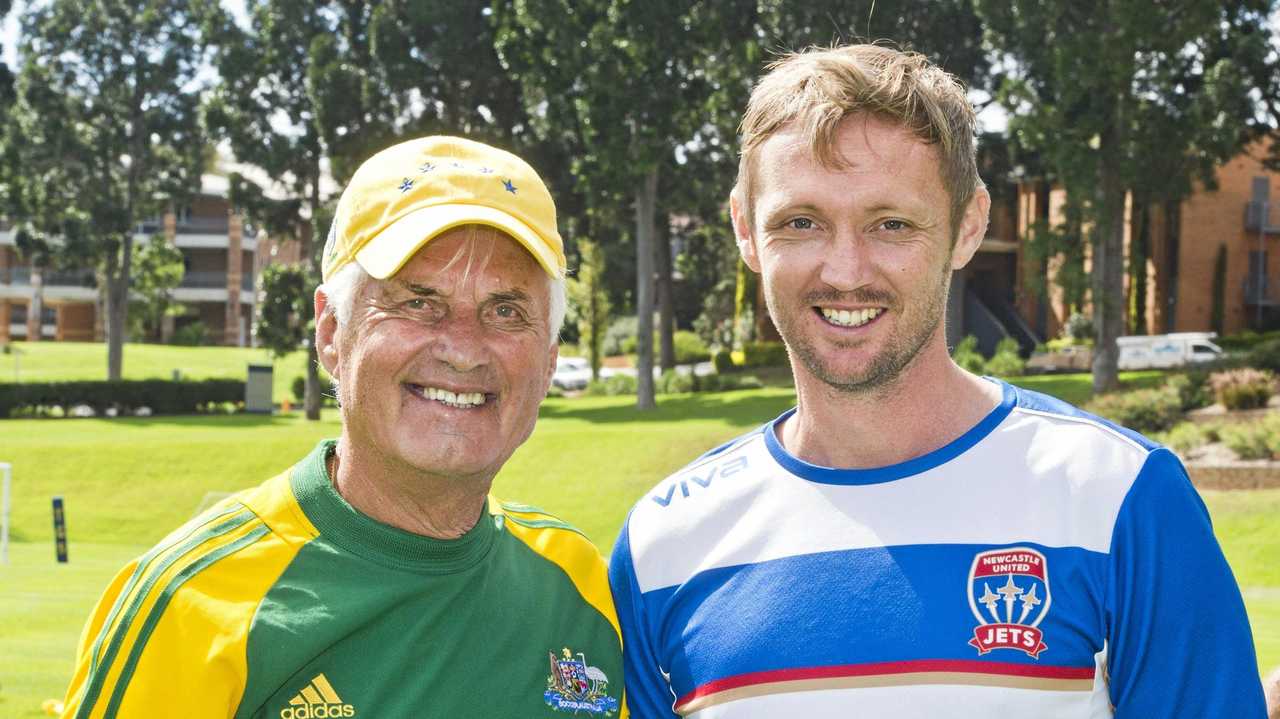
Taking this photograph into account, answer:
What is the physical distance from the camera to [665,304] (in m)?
51.3

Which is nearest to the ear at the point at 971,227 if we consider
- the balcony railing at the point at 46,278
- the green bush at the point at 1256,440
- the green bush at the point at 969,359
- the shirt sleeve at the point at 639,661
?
the shirt sleeve at the point at 639,661

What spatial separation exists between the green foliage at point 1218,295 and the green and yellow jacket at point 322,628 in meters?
55.6

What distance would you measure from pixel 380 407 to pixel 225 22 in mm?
44705

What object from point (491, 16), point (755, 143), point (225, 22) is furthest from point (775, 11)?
point (755, 143)

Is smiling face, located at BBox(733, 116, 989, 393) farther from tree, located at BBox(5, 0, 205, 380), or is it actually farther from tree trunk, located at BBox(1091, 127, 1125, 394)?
tree, located at BBox(5, 0, 205, 380)

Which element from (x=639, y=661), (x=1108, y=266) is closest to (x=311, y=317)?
(x=1108, y=266)

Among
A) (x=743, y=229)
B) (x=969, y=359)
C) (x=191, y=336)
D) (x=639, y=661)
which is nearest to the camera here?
(x=639, y=661)

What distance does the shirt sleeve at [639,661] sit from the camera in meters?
3.89

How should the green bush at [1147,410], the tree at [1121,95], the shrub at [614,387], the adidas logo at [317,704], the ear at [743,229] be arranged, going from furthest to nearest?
the shrub at [614,387] → the tree at [1121,95] → the green bush at [1147,410] → the ear at [743,229] → the adidas logo at [317,704]

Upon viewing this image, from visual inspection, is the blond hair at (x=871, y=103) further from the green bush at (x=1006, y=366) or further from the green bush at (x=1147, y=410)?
the green bush at (x=1006, y=366)

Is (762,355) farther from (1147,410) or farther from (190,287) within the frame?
(190,287)

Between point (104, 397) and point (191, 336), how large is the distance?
42.5 metres

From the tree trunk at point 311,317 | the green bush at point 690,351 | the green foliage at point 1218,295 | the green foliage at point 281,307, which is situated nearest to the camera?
the tree trunk at point 311,317

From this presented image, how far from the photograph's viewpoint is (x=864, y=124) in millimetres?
3674
